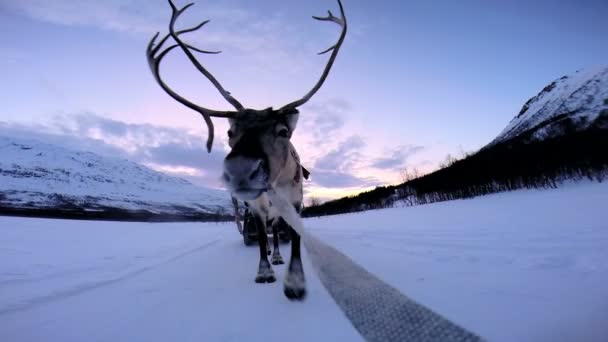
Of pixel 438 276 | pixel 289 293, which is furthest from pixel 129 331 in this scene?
pixel 438 276

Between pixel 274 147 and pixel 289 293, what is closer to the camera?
pixel 289 293

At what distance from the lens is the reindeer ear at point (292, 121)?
3309mm

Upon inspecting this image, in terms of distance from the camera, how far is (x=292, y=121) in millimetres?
3350

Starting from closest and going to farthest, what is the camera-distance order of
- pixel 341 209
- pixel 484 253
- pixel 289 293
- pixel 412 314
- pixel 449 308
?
1. pixel 412 314
2. pixel 449 308
3. pixel 289 293
4. pixel 484 253
5. pixel 341 209

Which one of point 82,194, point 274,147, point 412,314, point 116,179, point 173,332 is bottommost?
point 173,332

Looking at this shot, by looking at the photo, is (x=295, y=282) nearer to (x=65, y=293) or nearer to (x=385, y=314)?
(x=385, y=314)

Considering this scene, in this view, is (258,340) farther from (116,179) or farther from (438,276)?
(116,179)

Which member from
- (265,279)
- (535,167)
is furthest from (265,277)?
(535,167)

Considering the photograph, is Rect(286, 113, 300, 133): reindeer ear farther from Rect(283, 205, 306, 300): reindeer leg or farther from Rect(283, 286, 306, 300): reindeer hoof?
Rect(283, 286, 306, 300): reindeer hoof

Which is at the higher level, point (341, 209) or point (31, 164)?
point (31, 164)

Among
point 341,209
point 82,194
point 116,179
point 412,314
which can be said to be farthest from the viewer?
point 116,179

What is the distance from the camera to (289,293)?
262 cm

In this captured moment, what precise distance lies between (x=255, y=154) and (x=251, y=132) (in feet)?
1.64

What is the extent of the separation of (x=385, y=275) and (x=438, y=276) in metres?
0.51
